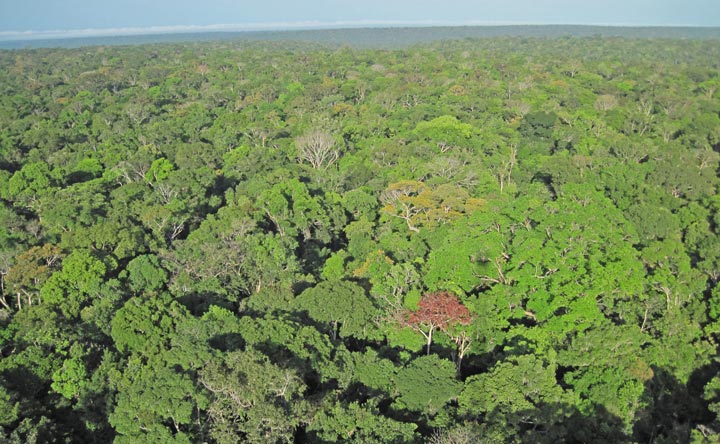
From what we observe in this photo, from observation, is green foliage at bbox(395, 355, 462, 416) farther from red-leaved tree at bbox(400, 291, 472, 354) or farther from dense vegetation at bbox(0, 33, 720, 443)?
red-leaved tree at bbox(400, 291, 472, 354)

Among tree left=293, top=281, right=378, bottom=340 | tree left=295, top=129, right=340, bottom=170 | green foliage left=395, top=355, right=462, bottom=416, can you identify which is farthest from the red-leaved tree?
tree left=295, top=129, right=340, bottom=170

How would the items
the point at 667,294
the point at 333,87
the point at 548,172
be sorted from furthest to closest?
the point at 333,87 < the point at 548,172 < the point at 667,294

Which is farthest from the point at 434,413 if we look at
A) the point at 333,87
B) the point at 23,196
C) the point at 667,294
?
the point at 333,87

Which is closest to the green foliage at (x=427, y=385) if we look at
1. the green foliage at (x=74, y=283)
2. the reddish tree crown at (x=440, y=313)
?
the reddish tree crown at (x=440, y=313)

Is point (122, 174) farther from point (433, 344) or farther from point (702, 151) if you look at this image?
point (702, 151)

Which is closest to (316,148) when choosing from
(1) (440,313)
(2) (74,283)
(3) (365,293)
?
(3) (365,293)
